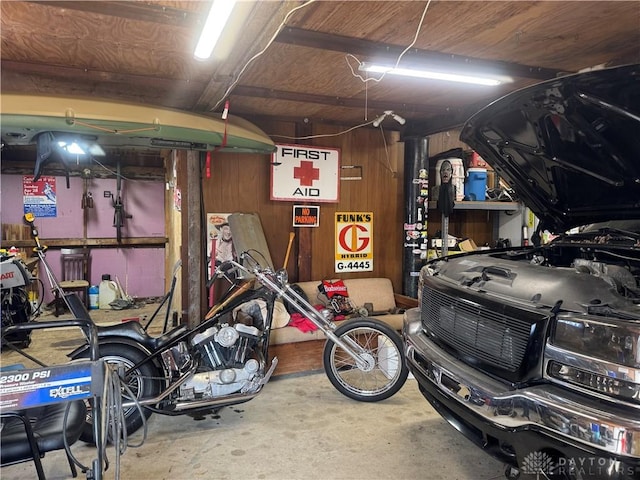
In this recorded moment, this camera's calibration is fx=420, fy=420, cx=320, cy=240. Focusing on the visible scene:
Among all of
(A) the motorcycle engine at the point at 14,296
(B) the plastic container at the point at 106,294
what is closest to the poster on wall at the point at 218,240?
(A) the motorcycle engine at the point at 14,296

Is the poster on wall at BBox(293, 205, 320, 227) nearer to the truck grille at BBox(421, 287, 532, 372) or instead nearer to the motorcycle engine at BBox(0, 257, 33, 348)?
the truck grille at BBox(421, 287, 532, 372)

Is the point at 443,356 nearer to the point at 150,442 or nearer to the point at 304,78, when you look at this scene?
the point at 150,442

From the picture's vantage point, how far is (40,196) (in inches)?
248

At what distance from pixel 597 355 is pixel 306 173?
Answer: 3239 mm

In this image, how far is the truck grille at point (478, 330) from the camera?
1.65 m

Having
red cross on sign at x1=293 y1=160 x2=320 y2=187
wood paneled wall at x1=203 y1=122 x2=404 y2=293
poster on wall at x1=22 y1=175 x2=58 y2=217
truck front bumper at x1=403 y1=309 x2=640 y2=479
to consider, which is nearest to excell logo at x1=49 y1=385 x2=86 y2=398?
truck front bumper at x1=403 y1=309 x2=640 y2=479

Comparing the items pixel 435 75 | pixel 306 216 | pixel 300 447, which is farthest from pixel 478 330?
pixel 306 216

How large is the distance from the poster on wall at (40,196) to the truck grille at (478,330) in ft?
20.6

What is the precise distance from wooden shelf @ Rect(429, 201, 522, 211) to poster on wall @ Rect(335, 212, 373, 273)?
0.77 m

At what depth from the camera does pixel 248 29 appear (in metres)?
1.99

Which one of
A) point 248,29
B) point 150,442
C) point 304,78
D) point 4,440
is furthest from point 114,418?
point 304,78

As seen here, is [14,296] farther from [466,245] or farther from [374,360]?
[466,245]

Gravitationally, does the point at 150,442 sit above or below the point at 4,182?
below

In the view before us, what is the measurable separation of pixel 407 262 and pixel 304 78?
2348 mm
